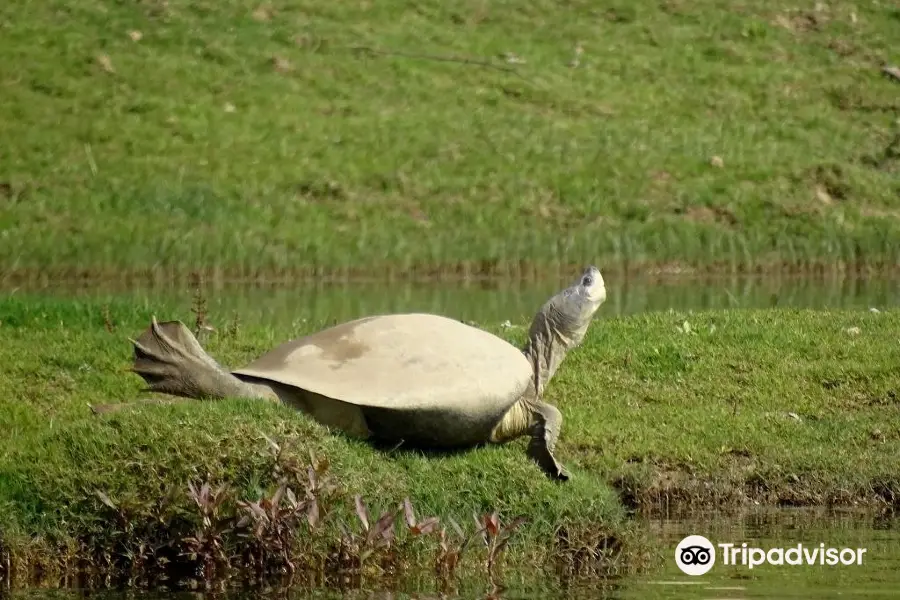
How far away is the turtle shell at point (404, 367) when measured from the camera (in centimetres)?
804

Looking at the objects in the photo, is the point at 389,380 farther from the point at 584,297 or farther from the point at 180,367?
the point at 584,297

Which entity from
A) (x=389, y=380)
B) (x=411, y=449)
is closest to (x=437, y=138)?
(x=411, y=449)

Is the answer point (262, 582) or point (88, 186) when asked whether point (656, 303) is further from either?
point (262, 582)

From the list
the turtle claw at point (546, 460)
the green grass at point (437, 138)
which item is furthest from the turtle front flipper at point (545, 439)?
the green grass at point (437, 138)

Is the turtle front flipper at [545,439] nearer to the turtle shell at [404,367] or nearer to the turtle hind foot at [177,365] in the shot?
the turtle shell at [404,367]

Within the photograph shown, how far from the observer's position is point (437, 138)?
22.6m

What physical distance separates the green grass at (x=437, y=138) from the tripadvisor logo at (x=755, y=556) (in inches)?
429

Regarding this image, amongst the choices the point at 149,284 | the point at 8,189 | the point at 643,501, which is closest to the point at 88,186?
the point at 8,189

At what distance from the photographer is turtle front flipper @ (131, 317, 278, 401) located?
26.5 ft

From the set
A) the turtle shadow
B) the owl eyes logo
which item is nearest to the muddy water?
the turtle shadow

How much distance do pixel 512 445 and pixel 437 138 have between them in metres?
14.0

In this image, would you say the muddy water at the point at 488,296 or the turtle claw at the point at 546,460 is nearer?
the turtle claw at the point at 546,460

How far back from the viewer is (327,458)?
7562 mm

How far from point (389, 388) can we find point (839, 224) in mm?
13878
